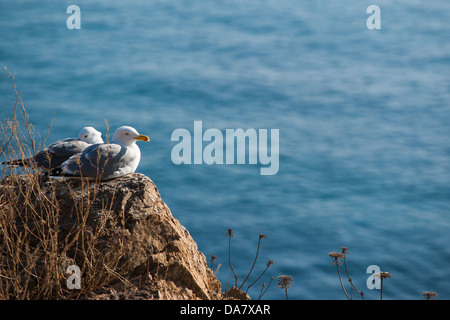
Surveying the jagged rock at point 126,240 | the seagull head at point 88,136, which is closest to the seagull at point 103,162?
the jagged rock at point 126,240

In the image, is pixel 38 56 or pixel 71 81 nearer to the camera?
pixel 71 81

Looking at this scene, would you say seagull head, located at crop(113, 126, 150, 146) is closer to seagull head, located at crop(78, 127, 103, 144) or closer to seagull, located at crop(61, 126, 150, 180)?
seagull, located at crop(61, 126, 150, 180)

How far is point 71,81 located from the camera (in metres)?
10.7

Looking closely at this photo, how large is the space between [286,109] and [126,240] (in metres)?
6.84

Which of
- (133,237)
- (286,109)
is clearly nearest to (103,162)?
(133,237)

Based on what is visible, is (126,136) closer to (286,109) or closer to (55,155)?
(55,155)

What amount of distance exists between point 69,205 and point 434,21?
435 inches

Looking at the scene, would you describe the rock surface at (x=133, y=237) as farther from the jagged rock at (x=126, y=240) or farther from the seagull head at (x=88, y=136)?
the seagull head at (x=88, y=136)

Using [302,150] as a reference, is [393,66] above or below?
above

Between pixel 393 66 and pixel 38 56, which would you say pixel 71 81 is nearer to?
pixel 38 56

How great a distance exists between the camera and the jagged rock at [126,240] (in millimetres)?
2994

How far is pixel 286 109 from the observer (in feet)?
31.9
